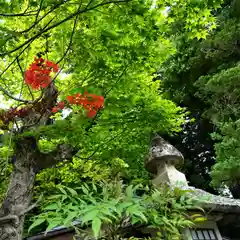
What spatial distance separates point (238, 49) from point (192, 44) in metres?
2.76

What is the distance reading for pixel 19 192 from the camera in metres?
4.29

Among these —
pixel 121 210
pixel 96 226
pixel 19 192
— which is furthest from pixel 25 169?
pixel 96 226

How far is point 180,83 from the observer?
53.1 ft

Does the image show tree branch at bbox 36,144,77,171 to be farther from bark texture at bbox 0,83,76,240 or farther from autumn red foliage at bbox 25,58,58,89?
autumn red foliage at bbox 25,58,58,89

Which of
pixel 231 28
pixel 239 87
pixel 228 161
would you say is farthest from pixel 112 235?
pixel 231 28

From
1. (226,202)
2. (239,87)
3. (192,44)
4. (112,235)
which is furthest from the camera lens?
(192,44)

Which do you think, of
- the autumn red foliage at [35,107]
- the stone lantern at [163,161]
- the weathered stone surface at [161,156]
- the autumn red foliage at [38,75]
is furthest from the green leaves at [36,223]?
the weathered stone surface at [161,156]

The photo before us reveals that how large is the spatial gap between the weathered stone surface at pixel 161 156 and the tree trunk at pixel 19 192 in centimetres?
252

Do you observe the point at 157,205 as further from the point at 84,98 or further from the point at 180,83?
the point at 180,83

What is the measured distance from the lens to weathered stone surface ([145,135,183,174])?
589 cm

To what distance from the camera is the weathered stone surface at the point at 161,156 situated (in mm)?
5887

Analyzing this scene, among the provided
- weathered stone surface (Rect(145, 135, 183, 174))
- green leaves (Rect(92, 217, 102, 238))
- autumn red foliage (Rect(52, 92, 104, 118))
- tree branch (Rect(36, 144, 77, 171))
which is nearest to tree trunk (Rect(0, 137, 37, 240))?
tree branch (Rect(36, 144, 77, 171))

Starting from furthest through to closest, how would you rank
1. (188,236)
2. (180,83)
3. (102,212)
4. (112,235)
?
(180,83), (188,236), (112,235), (102,212)

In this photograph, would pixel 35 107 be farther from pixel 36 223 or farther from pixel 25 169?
pixel 36 223
